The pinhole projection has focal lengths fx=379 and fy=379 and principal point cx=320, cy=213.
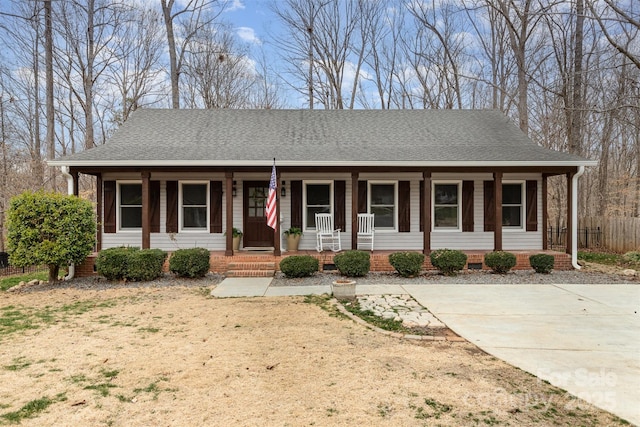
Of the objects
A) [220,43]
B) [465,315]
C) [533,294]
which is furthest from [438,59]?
[465,315]

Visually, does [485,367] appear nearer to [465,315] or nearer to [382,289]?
[465,315]

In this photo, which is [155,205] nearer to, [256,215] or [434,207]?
[256,215]

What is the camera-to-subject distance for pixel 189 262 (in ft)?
27.6

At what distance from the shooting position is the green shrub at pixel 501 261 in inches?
348

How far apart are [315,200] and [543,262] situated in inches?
231

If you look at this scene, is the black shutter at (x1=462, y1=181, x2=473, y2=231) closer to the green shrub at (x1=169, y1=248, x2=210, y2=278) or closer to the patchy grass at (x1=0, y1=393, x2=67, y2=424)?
the green shrub at (x1=169, y1=248, x2=210, y2=278)

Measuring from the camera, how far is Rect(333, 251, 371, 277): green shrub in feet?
27.9

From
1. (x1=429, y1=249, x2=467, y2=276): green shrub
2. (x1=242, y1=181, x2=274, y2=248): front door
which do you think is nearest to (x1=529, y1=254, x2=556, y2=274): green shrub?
(x1=429, y1=249, x2=467, y2=276): green shrub

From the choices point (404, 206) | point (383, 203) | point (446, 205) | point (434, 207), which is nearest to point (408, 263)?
point (404, 206)

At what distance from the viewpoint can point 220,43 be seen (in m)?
22.4

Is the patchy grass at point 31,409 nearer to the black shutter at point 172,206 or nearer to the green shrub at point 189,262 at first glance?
the green shrub at point 189,262

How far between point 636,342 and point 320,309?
400 centimetres

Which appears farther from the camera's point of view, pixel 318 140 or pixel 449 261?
pixel 318 140

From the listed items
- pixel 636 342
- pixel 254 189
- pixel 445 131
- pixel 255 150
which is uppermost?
pixel 445 131
